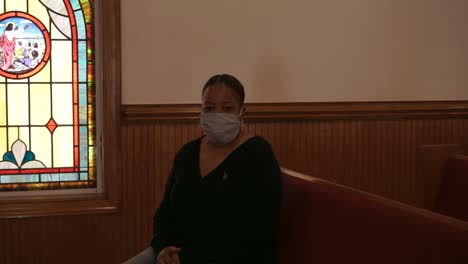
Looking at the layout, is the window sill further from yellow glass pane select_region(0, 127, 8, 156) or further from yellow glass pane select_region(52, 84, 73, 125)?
yellow glass pane select_region(52, 84, 73, 125)

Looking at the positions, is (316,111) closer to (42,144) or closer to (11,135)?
(42,144)

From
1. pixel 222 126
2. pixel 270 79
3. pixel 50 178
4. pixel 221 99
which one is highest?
pixel 270 79

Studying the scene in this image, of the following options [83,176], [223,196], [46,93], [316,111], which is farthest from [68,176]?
[223,196]

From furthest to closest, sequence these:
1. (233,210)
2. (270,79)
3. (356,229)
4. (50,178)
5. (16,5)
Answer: (270,79) < (50,178) < (16,5) < (233,210) < (356,229)

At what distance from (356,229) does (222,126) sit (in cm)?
70

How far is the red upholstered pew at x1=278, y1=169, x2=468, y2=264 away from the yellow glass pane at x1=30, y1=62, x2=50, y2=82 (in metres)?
1.79

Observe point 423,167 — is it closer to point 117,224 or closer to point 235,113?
point 235,113

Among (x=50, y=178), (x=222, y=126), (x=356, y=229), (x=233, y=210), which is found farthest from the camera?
(x=50, y=178)

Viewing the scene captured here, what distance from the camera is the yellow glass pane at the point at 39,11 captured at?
3611 mm

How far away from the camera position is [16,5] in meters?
3.59

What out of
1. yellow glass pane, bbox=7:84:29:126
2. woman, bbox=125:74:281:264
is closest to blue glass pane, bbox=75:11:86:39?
yellow glass pane, bbox=7:84:29:126

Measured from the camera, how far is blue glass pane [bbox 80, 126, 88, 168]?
372 cm

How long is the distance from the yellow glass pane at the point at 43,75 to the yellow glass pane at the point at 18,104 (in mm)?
70

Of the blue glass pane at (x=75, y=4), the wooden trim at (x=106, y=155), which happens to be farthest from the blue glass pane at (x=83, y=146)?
the blue glass pane at (x=75, y=4)
